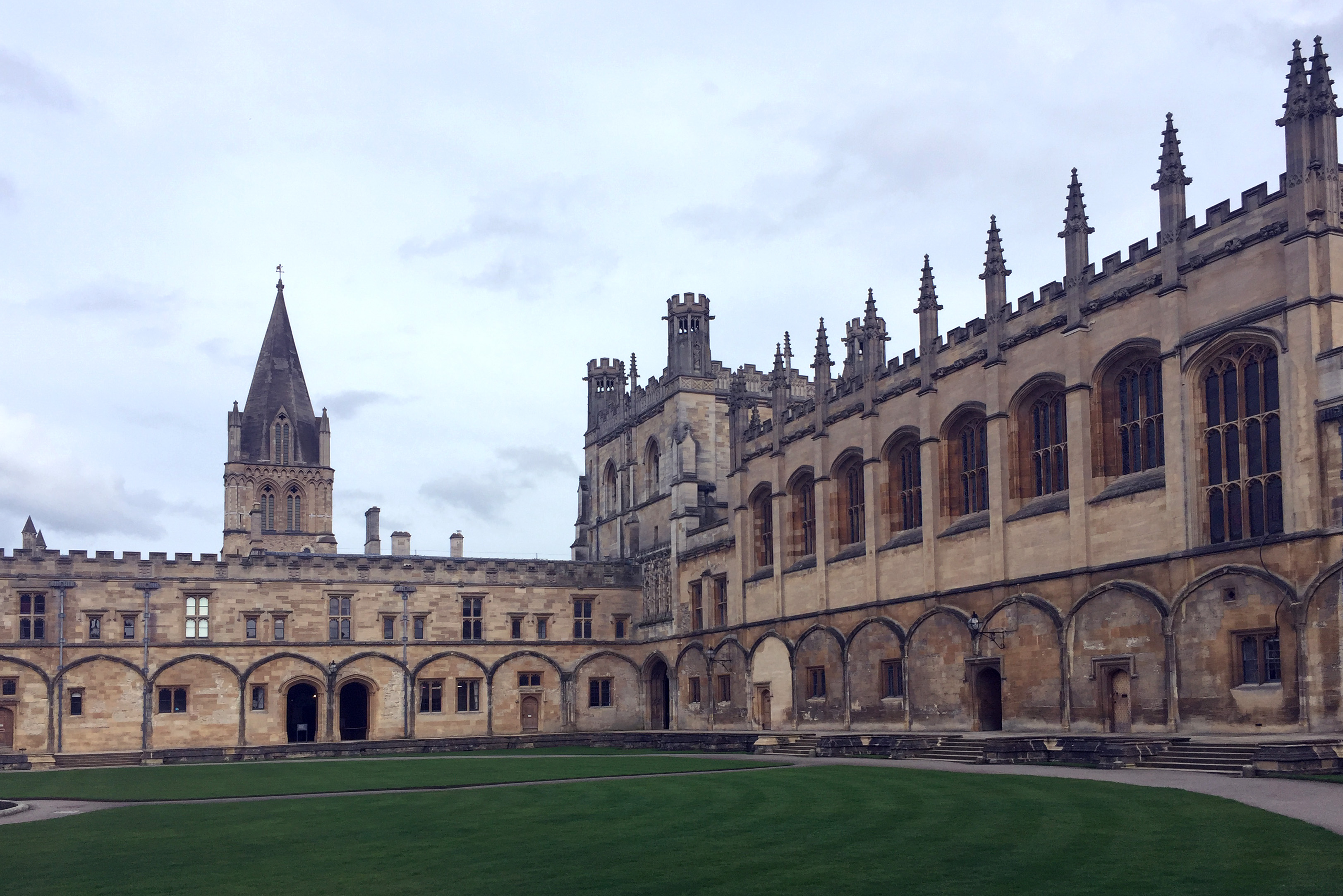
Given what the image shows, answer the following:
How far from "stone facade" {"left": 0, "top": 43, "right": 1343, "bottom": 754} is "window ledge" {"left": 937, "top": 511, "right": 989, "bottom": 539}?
12 cm

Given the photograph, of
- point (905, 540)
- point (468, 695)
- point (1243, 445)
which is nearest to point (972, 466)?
point (905, 540)

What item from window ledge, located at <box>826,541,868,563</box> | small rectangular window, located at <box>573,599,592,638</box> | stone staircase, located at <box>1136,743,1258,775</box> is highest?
window ledge, located at <box>826,541,868,563</box>

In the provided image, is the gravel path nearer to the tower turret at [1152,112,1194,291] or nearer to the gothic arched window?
the tower turret at [1152,112,1194,291]

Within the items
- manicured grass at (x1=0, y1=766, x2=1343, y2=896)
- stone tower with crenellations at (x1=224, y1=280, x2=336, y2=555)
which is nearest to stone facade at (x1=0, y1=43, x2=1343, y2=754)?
manicured grass at (x1=0, y1=766, x2=1343, y2=896)

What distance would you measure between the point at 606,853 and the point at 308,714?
159ft

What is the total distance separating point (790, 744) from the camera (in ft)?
133

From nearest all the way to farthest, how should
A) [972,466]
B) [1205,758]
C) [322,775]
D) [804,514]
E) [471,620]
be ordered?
[1205,758] < [322,775] < [972,466] < [804,514] < [471,620]

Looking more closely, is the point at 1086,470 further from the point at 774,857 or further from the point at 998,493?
the point at 774,857

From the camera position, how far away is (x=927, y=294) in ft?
141

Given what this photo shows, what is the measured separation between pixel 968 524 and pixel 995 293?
21.5 ft

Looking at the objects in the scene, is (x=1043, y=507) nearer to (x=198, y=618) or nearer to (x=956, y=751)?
(x=956, y=751)

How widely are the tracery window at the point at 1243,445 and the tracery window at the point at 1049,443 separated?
5519 millimetres

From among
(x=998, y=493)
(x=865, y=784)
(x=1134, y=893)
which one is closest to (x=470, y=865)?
(x=1134, y=893)

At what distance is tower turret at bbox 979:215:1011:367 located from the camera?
38688 mm
